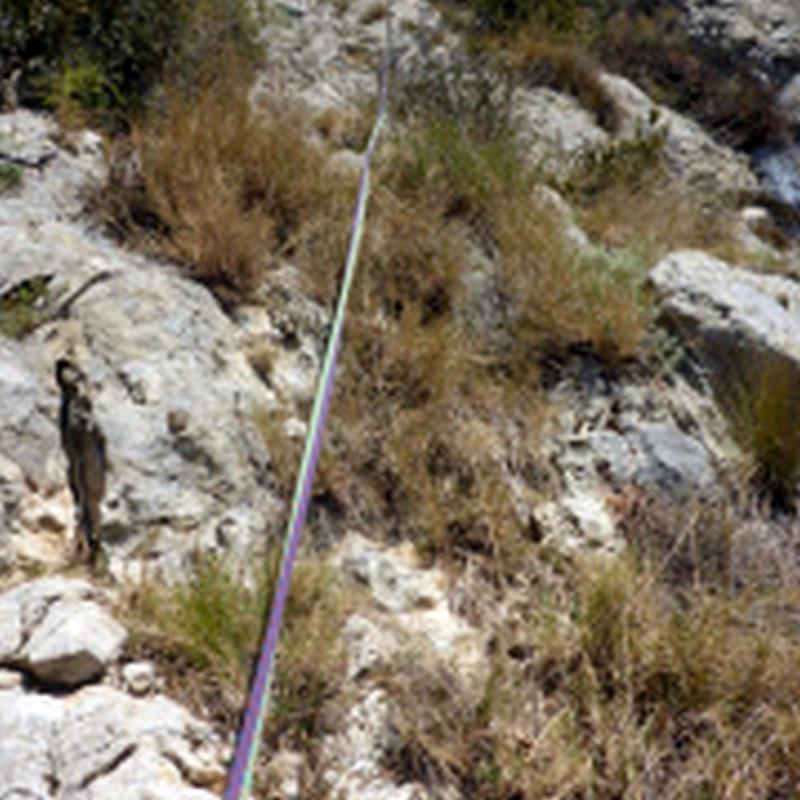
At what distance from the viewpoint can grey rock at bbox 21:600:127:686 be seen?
5.11ft

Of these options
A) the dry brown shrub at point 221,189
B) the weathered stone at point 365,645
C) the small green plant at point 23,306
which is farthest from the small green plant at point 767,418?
the small green plant at point 23,306

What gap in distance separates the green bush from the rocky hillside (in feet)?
0.09

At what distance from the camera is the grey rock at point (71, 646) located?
1.56 meters

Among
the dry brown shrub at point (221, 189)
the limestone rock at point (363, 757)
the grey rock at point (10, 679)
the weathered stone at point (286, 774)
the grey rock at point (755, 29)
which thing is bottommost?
the grey rock at point (10, 679)

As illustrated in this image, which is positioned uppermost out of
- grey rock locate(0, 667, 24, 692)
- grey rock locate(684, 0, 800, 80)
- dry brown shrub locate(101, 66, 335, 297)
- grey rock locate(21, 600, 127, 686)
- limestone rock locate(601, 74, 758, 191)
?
grey rock locate(684, 0, 800, 80)

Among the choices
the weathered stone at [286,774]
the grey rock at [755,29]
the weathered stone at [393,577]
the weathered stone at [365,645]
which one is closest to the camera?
the weathered stone at [286,774]

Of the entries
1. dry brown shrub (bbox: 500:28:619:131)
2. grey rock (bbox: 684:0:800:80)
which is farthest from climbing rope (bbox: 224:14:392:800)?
grey rock (bbox: 684:0:800:80)

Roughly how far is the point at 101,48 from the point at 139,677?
130 inches

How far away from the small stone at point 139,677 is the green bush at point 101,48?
275cm

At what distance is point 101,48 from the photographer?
364 cm

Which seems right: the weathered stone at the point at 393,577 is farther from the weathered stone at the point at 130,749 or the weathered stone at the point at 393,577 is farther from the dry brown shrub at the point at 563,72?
the dry brown shrub at the point at 563,72

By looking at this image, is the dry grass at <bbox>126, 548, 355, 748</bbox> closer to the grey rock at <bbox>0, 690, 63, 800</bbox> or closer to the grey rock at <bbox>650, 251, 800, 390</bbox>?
the grey rock at <bbox>0, 690, 63, 800</bbox>

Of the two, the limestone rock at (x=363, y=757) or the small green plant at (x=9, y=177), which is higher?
the small green plant at (x=9, y=177)

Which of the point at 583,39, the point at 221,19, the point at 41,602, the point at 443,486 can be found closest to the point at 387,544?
the point at 443,486
